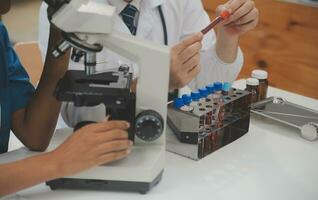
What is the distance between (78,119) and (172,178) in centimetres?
27

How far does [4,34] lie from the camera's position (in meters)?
1.17

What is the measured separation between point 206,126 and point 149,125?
7.8 inches

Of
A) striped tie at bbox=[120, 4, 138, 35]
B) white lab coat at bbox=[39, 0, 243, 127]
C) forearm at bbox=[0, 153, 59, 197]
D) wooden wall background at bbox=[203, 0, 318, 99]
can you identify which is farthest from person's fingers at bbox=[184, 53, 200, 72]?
wooden wall background at bbox=[203, 0, 318, 99]

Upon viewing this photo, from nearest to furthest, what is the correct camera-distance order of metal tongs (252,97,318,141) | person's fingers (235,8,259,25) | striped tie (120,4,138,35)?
metal tongs (252,97,318,141) → person's fingers (235,8,259,25) → striped tie (120,4,138,35)

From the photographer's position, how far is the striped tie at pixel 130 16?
56.2 inches

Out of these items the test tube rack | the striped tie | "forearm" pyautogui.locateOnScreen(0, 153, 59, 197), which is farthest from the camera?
the striped tie

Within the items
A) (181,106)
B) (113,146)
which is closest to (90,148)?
(113,146)

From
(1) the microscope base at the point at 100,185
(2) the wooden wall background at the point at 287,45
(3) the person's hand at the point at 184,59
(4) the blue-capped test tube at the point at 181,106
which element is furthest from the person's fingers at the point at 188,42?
(2) the wooden wall background at the point at 287,45

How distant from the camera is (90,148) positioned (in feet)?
2.93

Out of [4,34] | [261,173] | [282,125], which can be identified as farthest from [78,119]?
[282,125]

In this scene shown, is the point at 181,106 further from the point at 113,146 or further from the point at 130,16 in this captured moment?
the point at 130,16

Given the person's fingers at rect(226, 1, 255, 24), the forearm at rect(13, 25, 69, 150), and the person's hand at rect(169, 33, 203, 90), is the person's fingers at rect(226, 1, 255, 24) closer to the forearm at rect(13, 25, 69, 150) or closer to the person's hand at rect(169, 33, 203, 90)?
the person's hand at rect(169, 33, 203, 90)

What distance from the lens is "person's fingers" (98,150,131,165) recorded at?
897mm

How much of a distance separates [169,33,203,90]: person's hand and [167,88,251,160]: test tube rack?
10cm
